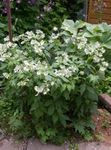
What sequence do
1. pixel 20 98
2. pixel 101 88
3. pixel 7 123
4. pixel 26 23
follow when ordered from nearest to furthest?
pixel 20 98 < pixel 7 123 < pixel 101 88 < pixel 26 23

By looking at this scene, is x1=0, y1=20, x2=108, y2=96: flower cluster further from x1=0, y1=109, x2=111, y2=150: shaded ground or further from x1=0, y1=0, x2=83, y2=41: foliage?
x1=0, y1=0, x2=83, y2=41: foliage

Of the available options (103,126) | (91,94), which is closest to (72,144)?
(103,126)

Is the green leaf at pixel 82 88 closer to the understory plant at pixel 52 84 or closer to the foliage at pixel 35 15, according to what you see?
the understory plant at pixel 52 84

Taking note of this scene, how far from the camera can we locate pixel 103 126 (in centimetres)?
381

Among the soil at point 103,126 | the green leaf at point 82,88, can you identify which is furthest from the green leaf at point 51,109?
the soil at point 103,126

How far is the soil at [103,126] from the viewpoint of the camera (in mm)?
3695

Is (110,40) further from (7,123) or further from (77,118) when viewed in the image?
(7,123)

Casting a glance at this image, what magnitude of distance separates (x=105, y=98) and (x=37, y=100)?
2.86 ft

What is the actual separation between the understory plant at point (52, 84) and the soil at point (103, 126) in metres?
0.11

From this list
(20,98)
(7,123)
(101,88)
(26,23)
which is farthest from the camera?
A: (26,23)

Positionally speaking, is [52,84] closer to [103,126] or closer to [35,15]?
[103,126]

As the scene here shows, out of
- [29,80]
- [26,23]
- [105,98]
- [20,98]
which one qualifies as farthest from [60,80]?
[26,23]

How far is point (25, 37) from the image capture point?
3.77 m

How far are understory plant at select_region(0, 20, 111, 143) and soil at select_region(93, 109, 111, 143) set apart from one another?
0.36 ft
